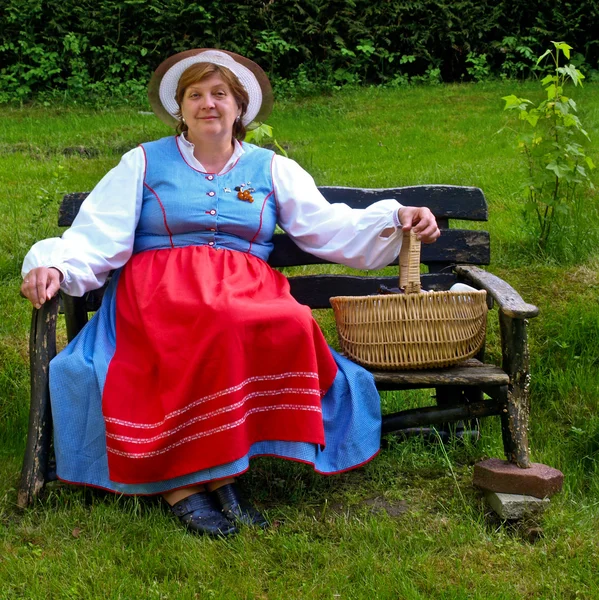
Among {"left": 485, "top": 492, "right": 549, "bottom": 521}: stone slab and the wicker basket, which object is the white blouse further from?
{"left": 485, "top": 492, "right": 549, "bottom": 521}: stone slab

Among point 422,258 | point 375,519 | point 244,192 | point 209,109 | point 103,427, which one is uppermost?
point 209,109

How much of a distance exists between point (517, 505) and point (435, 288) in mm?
1103

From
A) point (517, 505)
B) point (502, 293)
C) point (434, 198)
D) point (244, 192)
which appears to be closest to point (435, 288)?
point (434, 198)

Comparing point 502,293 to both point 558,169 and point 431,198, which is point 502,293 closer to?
point 431,198

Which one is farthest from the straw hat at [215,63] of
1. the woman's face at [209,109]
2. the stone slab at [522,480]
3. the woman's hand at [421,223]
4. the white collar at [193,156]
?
the stone slab at [522,480]

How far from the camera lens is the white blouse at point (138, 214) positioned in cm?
319

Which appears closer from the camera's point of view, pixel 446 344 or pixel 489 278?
pixel 446 344

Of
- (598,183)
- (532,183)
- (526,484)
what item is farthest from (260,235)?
(598,183)

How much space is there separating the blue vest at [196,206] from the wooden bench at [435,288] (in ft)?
0.96

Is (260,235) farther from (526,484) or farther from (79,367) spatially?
(526,484)

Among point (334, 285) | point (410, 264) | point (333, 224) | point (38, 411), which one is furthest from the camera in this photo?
point (334, 285)

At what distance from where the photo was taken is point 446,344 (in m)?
3.20

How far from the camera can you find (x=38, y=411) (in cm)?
309

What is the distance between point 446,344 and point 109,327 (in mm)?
1286
